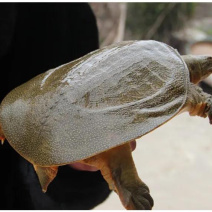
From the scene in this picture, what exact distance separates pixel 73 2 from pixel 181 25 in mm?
2992

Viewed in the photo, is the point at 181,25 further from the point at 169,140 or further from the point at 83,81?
the point at 83,81

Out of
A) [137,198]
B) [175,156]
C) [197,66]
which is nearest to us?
[137,198]

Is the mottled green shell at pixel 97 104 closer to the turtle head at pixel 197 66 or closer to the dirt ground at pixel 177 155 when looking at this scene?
the turtle head at pixel 197 66

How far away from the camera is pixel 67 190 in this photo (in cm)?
86

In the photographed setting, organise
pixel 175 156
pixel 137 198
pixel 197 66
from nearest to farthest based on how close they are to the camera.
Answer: pixel 137 198, pixel 197 66, pixel 175 156

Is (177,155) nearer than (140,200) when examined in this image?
No

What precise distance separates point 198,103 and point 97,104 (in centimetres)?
15

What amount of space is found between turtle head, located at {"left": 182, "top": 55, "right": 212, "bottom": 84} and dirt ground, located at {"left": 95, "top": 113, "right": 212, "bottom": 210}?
0.92 meters

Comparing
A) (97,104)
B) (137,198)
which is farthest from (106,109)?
(137,198)

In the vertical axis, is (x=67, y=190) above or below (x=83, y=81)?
below

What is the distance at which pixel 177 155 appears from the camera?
1.98m

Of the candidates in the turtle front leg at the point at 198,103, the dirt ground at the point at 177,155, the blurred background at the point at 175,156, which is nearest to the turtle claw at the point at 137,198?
the turtle front leg at the point at 198,103

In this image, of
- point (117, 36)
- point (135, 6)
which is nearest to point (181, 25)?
point (135, 6)

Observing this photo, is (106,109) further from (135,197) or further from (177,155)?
(177,155)
